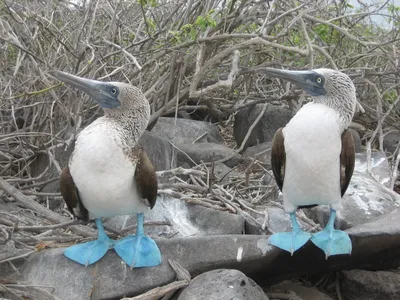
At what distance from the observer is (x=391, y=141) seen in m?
4.48

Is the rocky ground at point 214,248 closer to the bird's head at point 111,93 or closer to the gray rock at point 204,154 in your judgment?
the gray rock at point 204,154

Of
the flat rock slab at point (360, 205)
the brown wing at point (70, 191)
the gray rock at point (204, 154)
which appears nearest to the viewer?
→ the brown wing at point (70, 191)

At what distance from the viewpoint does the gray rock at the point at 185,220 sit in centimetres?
280

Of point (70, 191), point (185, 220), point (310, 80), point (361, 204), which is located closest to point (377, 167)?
point (361, 204)

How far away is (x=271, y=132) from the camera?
Answer: 175 inches

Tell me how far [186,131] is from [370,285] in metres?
2.17

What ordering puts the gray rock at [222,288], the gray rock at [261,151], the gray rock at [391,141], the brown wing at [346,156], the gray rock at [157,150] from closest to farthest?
the gray rock at [222,288] < the brown wing at [346,156] < the gray rock at [157,150] < the gray rock at [261,151] < the gray rock at [391,141]

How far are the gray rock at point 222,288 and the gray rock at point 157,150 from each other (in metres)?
1.35

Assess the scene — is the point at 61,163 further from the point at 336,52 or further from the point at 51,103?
the point at 336,52

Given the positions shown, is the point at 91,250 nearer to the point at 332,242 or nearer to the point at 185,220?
the point at 185,220

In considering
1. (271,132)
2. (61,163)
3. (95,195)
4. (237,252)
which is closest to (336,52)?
(271,132)

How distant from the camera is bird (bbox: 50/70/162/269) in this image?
207cm

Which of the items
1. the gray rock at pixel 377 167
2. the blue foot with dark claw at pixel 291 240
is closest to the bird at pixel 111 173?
the blue foot with dark claw at pixel 291 240

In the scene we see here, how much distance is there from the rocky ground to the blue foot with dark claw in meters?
0.05
